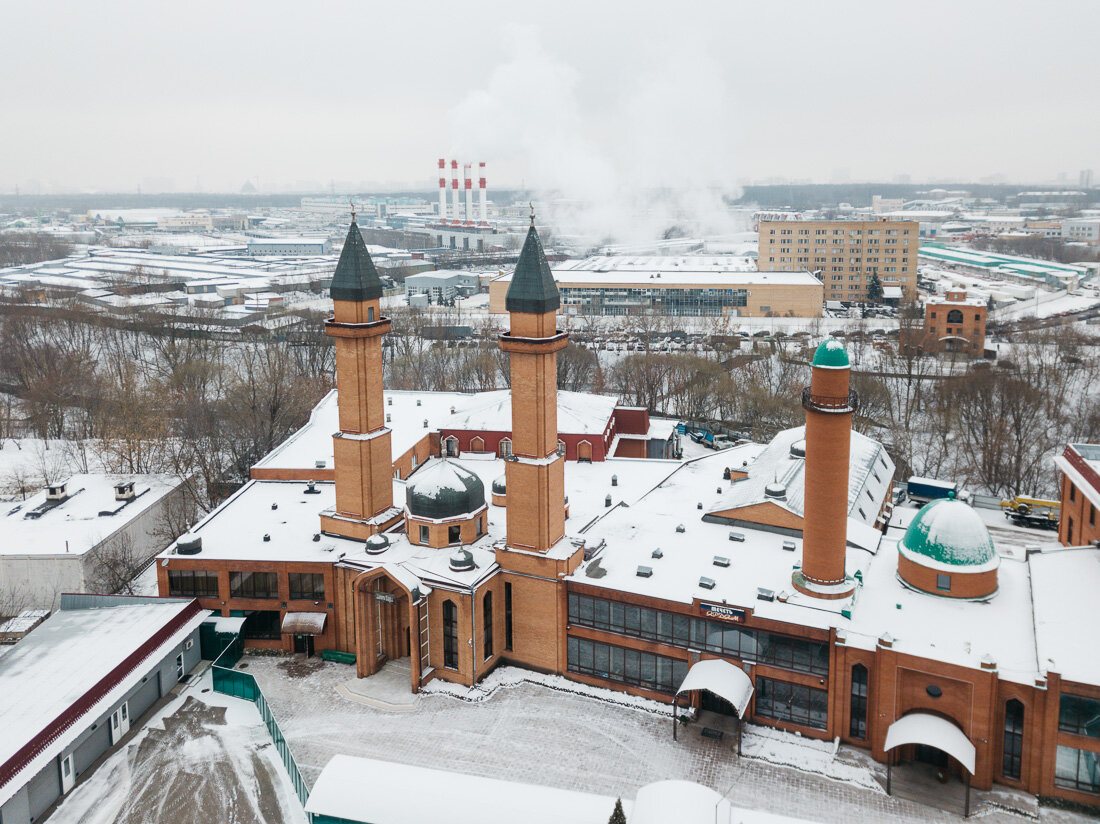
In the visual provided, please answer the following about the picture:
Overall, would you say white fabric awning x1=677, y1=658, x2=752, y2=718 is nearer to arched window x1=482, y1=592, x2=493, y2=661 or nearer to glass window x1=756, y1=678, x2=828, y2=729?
glass window x1=756, y1=678, x2=828, y2=729

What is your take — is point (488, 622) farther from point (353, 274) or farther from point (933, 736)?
point (933, 736)

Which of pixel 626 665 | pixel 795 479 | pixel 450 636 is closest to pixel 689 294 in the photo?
pixel 795 479

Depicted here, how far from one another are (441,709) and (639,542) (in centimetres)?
950

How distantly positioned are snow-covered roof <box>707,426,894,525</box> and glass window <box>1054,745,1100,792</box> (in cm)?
1171

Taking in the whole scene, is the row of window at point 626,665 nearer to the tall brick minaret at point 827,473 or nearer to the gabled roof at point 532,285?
the tall brick minaret at point 827,473

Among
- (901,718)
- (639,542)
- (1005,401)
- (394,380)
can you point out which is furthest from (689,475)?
(394,380)

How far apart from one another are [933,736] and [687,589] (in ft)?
27.0

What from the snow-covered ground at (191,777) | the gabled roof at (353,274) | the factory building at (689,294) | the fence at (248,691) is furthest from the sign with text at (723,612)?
the factory building at (689,294)

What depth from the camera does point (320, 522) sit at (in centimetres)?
3406

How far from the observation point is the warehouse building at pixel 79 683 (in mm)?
22438

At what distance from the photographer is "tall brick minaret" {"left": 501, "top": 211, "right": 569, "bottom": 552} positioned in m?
28.4

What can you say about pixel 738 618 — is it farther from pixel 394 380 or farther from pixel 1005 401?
pixel 394 380

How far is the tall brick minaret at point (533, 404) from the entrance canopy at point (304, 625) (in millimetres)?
7697

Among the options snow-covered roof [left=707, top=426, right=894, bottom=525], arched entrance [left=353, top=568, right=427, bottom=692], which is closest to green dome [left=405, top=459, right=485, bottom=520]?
arched entrance [left=353, top=568, right=427, bottom=692]
